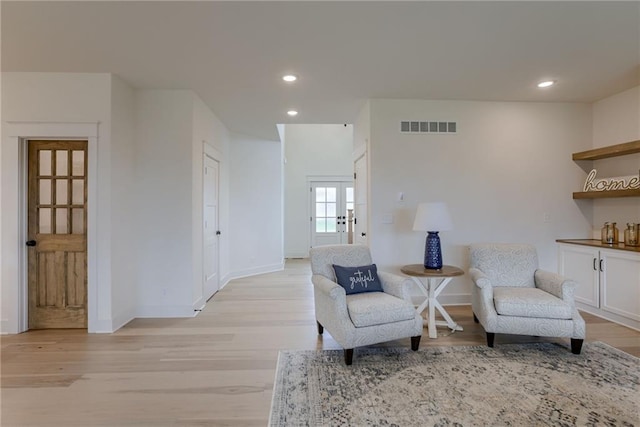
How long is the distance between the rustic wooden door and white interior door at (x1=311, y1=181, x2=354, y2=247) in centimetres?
594

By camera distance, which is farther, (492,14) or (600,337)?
(600,337)

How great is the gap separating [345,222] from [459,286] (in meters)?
4.89

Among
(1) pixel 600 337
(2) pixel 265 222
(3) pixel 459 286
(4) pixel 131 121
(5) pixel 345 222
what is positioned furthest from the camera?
(5) pixel 345 222

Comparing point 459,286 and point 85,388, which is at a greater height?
point 459,286

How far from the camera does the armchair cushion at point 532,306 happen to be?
9.39 ft

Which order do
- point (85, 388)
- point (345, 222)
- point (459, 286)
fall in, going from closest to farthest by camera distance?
1. point (85, 388)
2. point (459, 286)
3. point (345, 222)

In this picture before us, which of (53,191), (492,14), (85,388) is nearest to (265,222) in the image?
(53,191)

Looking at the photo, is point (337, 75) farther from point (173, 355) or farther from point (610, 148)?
point (610, 148)

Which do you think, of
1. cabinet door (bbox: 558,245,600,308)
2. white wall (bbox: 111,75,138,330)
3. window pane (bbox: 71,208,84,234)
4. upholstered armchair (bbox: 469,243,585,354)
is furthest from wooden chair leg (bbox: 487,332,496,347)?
window pane (bbox: 71,208,84,234)

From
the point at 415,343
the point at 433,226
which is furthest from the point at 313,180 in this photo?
the point at 415,343

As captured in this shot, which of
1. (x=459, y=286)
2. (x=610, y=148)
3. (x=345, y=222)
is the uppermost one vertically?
(x=610, y=148)

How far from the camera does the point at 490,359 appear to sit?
275cm

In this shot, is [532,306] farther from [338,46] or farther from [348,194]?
[348,194]

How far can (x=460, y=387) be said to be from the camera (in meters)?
2.32
